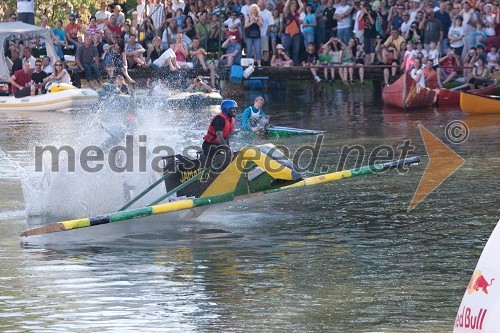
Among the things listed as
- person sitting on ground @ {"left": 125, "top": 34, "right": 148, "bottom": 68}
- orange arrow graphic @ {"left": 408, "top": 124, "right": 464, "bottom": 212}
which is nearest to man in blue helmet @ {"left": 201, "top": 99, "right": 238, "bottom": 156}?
orange arrow graphic @ {"left": 408, "top": 124, "right": 464, "bottom": 212}

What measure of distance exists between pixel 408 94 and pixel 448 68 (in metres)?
2.22

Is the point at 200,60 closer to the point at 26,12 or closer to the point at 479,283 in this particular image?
the point at 26,12

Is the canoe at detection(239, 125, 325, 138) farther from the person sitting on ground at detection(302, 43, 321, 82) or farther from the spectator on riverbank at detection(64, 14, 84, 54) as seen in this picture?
the spectator on riverbank at detection(64, 14, 84, 54)

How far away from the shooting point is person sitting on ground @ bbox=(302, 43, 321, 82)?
3027 cm

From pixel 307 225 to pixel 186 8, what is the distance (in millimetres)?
20233

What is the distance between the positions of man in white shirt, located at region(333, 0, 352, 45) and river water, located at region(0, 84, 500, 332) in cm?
1111

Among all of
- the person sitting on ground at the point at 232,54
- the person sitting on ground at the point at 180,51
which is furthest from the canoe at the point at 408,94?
the person sitting on ground at the point at 180,51

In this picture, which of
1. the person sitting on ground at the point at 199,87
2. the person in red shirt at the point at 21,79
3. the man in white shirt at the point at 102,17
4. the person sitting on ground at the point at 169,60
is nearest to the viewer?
the person sitting on ground at the point at 199,87

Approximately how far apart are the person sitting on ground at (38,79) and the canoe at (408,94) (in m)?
9.69

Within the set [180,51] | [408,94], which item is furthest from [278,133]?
[180,51]

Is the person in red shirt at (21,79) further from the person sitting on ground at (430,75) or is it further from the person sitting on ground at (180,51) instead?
the person sitting on ground at (430,75)

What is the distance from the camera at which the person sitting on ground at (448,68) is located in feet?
91.8

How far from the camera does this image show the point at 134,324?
9.46 meters

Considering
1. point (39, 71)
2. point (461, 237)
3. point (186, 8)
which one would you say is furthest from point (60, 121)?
point (461, 237)
